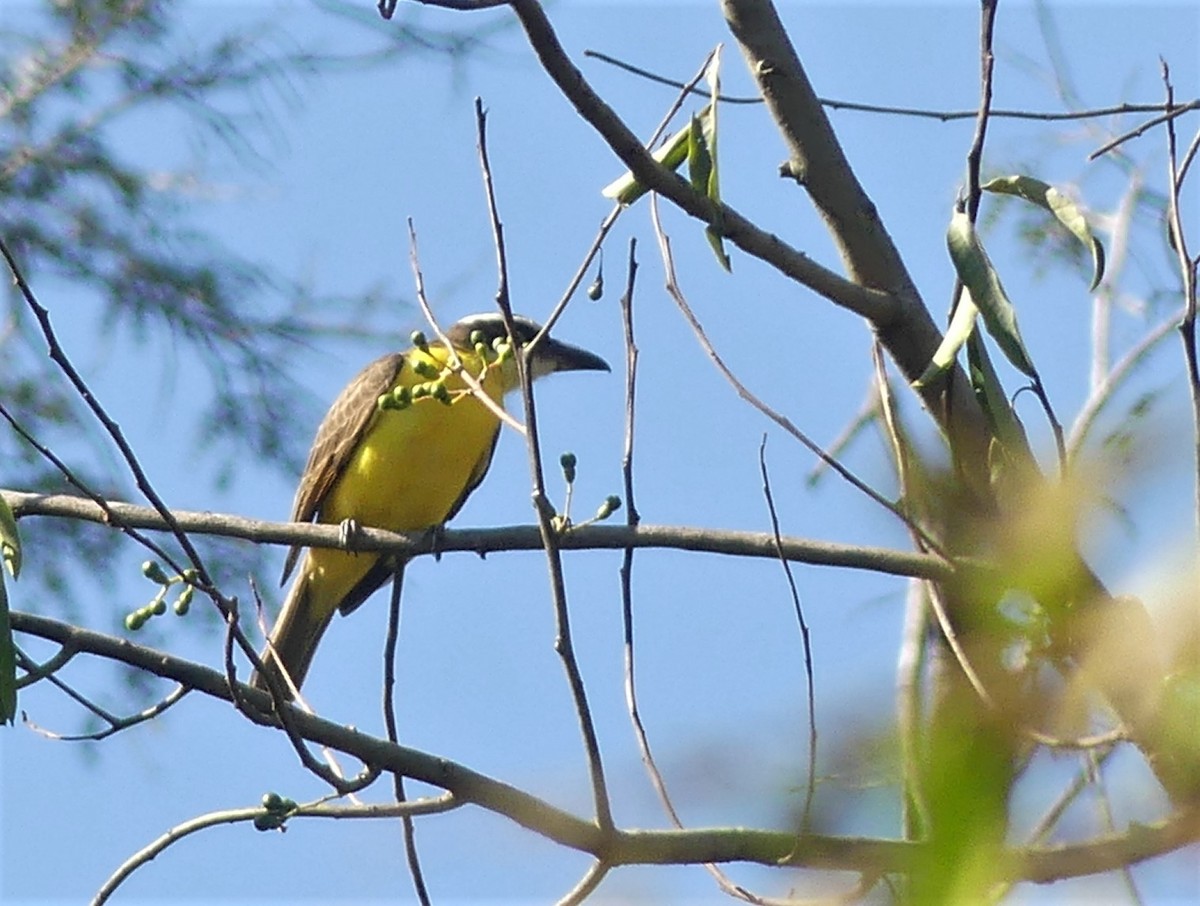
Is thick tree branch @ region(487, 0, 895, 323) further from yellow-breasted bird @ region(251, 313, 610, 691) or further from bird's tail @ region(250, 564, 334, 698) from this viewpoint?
bird's tail @ region(250, 564, 334, 698)

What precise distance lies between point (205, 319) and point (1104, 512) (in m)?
8.82

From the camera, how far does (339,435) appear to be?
5.21m

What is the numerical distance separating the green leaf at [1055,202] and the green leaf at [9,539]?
1608 mm

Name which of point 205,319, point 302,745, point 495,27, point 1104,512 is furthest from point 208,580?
point 205,319

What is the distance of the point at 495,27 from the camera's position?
662 cm

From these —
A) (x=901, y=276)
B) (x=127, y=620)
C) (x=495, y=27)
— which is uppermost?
(x=495, y=27)

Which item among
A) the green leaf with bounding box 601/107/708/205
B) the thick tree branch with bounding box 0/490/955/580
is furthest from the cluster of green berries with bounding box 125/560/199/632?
the green leaf with bounding box 601/107/708/205

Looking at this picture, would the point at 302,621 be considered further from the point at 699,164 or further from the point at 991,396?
the point at 991,396

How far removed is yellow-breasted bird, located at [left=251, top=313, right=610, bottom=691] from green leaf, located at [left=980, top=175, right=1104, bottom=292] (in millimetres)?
2312

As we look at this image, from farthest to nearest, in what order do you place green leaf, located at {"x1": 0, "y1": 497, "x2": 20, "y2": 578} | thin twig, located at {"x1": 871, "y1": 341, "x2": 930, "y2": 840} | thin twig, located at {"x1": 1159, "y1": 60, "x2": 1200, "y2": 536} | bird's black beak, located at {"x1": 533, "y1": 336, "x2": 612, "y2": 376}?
bird's black beak, located at {"x1": 533, "y1": 336, "x2": 612, "y2": 376} < green leaf, located at {"x1": 0, "y1": 497, "x2": 20, "y2": 578} < thin twig, located at {"x1": 1159, "y1": 60, "x2": 1200, "y2": 536} < thin twig, located at {"x1": 871, "y1": 341, "x2": 930, "y2": 840}

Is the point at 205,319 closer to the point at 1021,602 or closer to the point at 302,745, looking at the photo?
the point at 302,745

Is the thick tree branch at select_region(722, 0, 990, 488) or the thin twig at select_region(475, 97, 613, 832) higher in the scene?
the thick tree branch at select_region(722, 0, 990, 488)

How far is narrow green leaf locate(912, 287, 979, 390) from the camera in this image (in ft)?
7.86

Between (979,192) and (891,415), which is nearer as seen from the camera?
(891,415)
